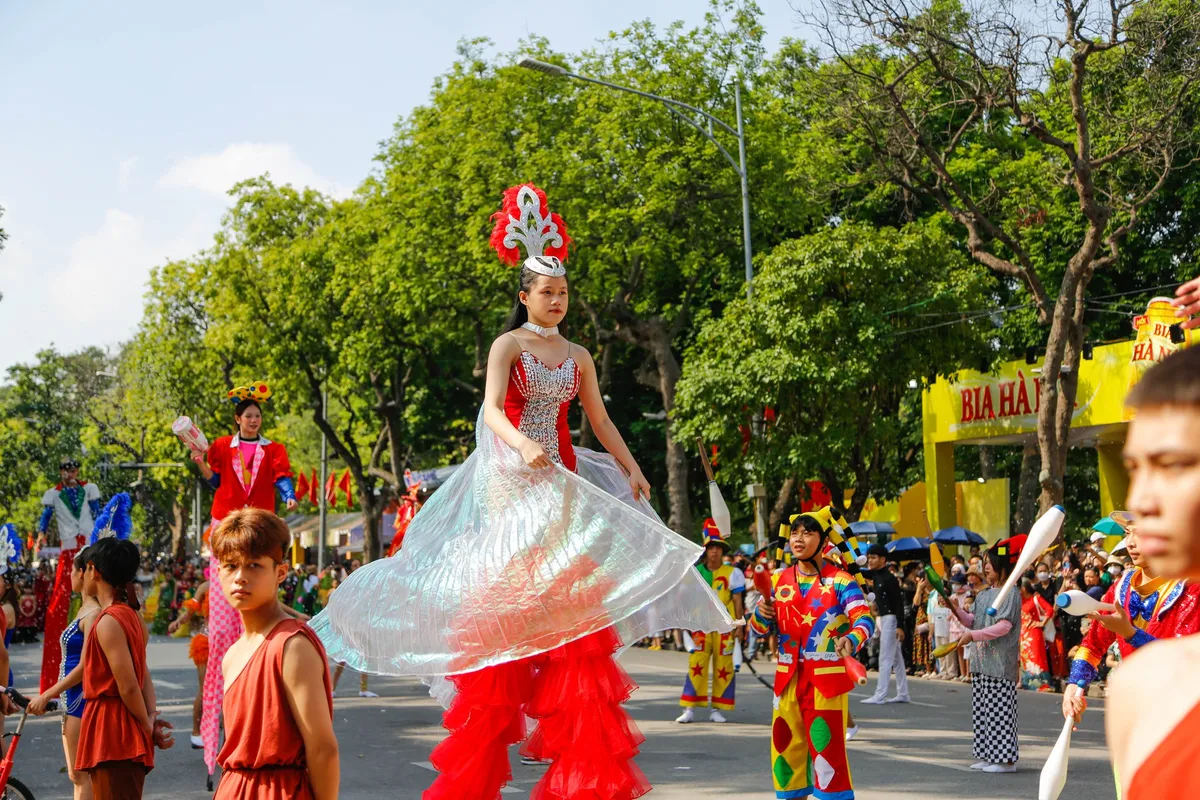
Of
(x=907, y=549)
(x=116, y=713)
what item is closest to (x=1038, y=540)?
(x=116, y=713)

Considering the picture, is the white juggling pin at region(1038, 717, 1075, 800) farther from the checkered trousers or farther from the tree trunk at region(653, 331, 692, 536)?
the tree trunk at region(653, 331, 692, 536)

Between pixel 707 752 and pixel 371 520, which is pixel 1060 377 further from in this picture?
pixel 371 520

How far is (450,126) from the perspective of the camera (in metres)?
29.2

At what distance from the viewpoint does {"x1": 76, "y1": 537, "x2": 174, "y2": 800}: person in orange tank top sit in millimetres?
5652

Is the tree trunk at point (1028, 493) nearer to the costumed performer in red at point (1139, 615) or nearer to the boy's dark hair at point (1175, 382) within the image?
the costumed performer in red at point (1139, 615)

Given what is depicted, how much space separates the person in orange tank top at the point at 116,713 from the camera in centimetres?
565

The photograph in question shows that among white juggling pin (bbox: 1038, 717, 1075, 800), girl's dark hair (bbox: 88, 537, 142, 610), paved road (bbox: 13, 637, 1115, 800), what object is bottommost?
paved road (bbox: 13, 637, 1115, 800)

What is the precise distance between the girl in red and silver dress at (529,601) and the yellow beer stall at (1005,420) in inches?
781

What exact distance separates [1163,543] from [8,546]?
972 cm

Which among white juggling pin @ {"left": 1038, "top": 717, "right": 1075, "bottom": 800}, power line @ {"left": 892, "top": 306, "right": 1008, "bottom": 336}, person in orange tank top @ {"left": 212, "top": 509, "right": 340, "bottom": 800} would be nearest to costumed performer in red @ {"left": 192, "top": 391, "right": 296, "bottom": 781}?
person in orange tank top @ {"left": 212, "top": 509, "right": 340, "bottom": 800}

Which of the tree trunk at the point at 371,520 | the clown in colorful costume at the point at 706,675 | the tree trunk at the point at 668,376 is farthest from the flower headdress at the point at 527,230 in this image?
the tree trunk at the point at 371,520

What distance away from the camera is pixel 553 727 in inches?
230

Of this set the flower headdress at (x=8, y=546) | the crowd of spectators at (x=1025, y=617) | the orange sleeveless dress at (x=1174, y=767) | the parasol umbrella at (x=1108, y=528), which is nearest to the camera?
the orange sleeveless dress at (x=1174, y=767)

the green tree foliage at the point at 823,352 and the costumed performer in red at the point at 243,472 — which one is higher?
the green tree foliage at the point at 823,352
